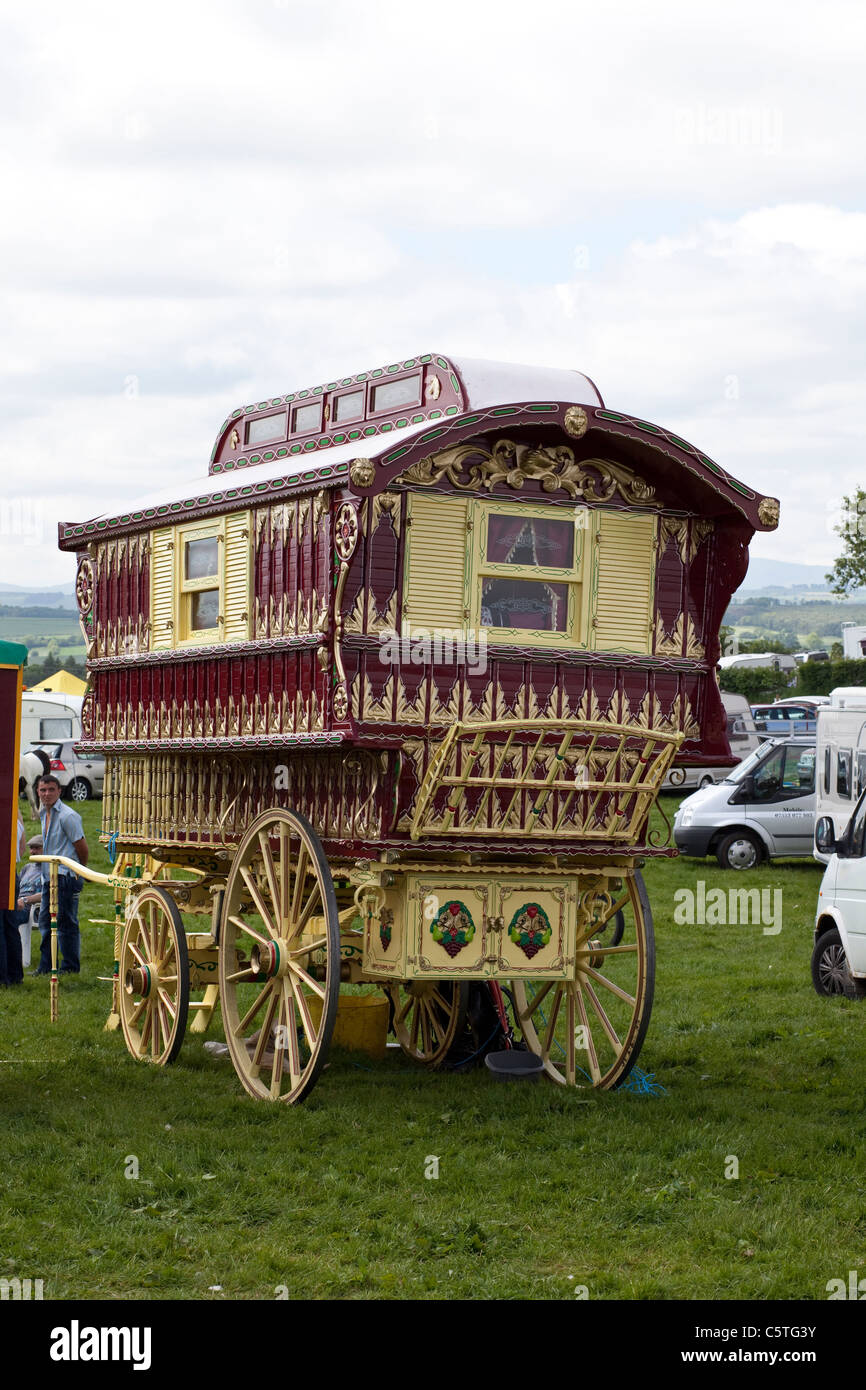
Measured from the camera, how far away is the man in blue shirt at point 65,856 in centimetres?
1770

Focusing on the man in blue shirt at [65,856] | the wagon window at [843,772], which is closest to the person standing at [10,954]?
the man in blue shirt at [65,856]

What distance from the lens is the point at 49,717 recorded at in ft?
138

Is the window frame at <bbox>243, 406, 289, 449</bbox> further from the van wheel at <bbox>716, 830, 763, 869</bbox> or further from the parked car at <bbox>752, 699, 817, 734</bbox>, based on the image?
the parked car at <bbox>752, 699, 817, 734</bbox>

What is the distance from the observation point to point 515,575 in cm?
1150

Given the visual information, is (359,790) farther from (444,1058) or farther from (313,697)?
(444,1058)

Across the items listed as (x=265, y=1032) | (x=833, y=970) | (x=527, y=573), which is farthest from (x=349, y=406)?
(x=833, y=970)

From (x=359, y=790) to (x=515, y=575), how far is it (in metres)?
1.66

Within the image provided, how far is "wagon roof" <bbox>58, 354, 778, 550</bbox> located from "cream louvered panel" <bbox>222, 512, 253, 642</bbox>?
14cm

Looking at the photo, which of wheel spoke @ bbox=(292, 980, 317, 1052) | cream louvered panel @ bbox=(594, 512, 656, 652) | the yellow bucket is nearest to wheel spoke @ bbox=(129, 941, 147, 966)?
the yellow bucket

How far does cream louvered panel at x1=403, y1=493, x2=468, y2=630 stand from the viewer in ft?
36.7

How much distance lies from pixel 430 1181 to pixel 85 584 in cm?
665

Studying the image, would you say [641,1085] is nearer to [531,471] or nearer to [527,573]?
[527,573]

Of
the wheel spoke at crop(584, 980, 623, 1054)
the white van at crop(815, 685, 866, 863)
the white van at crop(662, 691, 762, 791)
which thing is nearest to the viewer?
the wheel spoke at crop(584, 980, 623, 1054)
